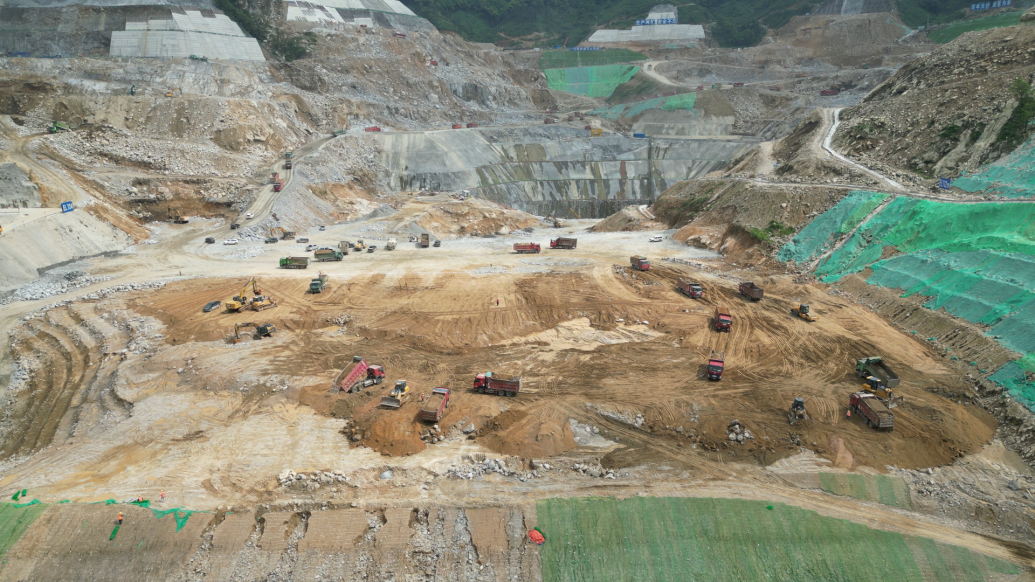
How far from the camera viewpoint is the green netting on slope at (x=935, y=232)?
28973mm

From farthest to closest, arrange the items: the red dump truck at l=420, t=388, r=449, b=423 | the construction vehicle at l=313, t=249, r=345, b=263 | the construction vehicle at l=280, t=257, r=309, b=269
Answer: the construction vehicle at l=313, t=249, r=345, b=263 < the construction vehicle at l=280, t=257, r=309, b=269 < the red dump truck at l=420, t=388, r=449, b=423

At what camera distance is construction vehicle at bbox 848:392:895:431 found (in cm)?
2059

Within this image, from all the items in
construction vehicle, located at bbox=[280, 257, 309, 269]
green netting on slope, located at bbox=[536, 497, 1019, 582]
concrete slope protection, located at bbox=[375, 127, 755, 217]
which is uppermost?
concrete slope protection, located at bbox=[375, 127, 755, 217]

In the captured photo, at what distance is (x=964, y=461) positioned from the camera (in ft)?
63.4

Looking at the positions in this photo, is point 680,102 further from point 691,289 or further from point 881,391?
point 881,391

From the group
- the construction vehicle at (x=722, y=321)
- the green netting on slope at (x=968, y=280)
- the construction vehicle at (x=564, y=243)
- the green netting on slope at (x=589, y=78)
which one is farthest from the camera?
the green netting on slope at (x=589, y=78)

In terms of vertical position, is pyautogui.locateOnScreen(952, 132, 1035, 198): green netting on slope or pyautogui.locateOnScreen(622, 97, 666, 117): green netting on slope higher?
pyautogui.locateOnScreen(622, 97, 666, 117): green netting on slope

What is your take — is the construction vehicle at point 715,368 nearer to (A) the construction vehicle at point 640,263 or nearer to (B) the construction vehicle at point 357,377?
(A) the construction vehicle at point 640,263

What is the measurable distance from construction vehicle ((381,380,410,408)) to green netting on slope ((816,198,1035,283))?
29.5 m

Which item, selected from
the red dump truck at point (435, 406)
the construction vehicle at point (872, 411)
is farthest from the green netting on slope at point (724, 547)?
the red dump truck at point (435, 406)

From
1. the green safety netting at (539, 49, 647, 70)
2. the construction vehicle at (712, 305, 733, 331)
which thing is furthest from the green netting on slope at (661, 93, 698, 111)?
the construction vehicle at (712, 305, 733, 331)

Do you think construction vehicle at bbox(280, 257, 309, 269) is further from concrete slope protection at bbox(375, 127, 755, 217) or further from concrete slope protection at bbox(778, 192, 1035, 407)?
concrete slope protection at bbox(778, 192, 1035, 407)

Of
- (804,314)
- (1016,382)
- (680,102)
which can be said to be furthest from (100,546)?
(680,102)

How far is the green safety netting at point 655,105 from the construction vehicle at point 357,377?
8097 centimetres
